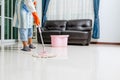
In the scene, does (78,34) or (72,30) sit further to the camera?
(72,30)

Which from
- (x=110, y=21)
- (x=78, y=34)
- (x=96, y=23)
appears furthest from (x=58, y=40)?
(x=110, y=21)

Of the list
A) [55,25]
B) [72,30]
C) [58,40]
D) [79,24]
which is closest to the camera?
[58,40]

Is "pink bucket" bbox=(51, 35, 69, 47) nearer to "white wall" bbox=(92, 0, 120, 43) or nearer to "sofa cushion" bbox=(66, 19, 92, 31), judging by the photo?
"sofa cushion" bbox=(66, 19, 92, 31)

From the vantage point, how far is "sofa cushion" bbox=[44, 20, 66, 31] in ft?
21.0

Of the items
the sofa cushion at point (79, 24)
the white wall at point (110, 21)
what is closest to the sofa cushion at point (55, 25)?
the sofa cushion at point (79, 24)

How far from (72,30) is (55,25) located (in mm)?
727

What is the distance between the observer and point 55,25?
646 cm

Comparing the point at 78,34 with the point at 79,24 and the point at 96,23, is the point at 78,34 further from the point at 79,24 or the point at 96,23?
the point at 96,23

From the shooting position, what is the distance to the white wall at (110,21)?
249 inches

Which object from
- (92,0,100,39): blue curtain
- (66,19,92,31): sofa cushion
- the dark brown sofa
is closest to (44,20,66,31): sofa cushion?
the dark brown sofa

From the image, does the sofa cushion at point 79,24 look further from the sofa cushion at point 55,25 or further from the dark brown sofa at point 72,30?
the sofa cushion at point 55,25

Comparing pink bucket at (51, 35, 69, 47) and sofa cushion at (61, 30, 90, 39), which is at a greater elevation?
sofa cushion at (61, 30, 90, 39)

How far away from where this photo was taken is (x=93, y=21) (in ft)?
21.4

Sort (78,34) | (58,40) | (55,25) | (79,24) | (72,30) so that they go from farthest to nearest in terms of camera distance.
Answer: (55,25), (79,24), (72,30), (78,34), (58,40)
